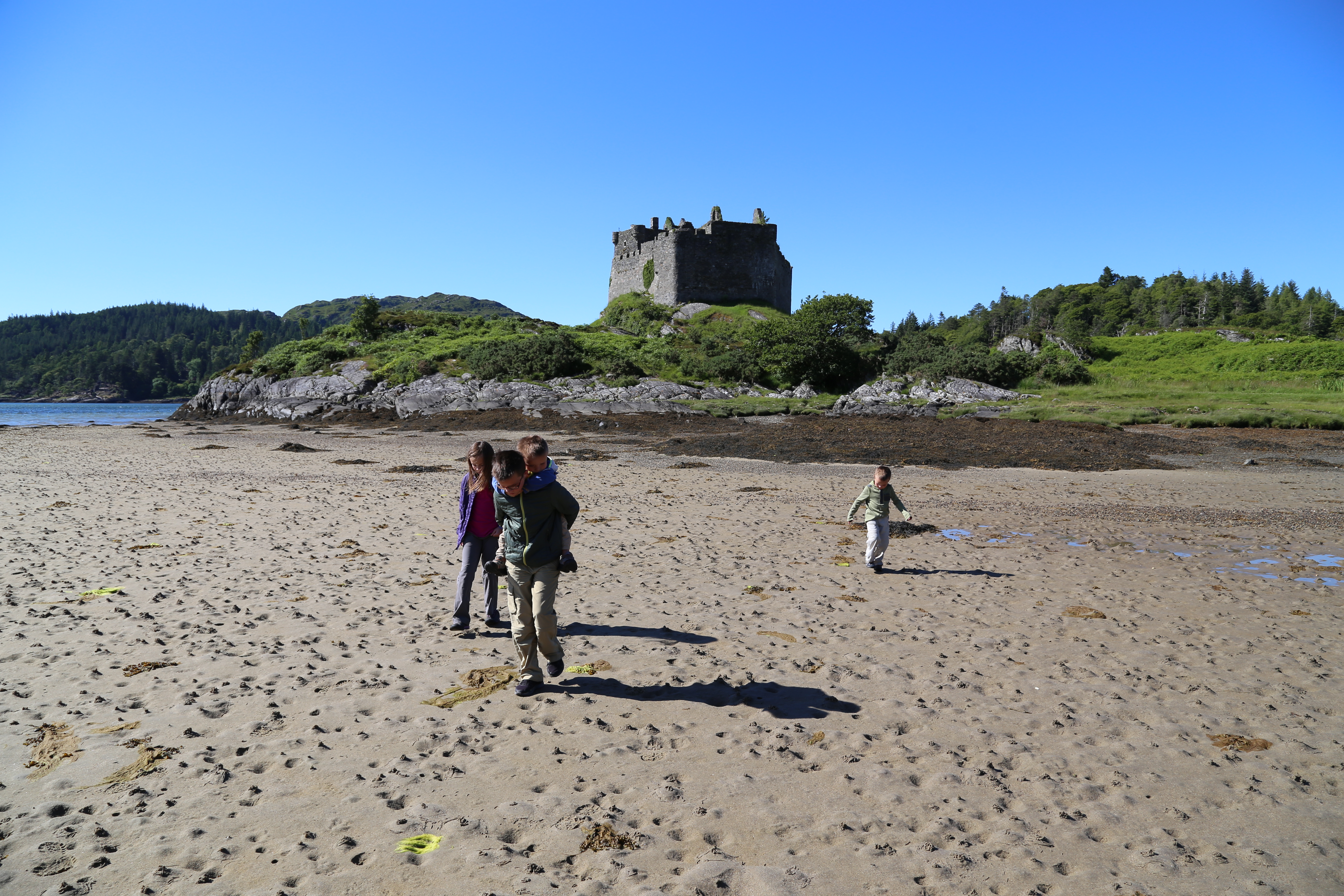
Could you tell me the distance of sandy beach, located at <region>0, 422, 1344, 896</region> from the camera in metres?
4.04

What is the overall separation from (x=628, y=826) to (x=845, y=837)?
4.17ft

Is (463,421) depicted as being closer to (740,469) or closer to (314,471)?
(314,471)

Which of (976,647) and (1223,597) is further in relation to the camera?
(1223,597)

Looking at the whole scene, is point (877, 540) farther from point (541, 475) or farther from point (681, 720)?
point (541, 475)

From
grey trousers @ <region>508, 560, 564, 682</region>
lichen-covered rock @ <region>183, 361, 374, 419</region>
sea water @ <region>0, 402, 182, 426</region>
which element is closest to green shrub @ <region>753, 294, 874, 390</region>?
lichen-covered rock @ <region>183, 361, 374, 419</region>

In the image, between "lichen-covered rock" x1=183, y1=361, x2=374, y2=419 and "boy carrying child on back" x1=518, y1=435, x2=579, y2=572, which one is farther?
"lichen-covered rock" x1=183, y1=361, x2=374, y2=419

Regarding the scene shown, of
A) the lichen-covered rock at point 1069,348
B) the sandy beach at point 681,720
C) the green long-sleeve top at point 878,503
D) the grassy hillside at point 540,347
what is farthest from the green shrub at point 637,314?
the sandy beach at point 681,720

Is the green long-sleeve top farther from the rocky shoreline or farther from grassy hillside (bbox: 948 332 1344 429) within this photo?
grassy hillside (bbox: 948 332 1344 429)

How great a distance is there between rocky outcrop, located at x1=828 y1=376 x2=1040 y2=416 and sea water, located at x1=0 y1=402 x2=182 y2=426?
46133 mm

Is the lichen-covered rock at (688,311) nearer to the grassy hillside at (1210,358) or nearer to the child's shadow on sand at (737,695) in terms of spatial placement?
the grassy hillside at (1210,358)

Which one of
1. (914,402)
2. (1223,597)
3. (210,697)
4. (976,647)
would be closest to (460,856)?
(210,697)

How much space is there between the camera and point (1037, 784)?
4.92 meters

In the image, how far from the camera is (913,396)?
151 feet

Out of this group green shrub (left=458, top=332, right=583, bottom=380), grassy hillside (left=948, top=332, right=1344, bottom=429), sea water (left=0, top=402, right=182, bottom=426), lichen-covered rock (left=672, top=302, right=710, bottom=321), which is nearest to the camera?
grassy hillside (left=948, top=332, right=1344, bottom=429)
